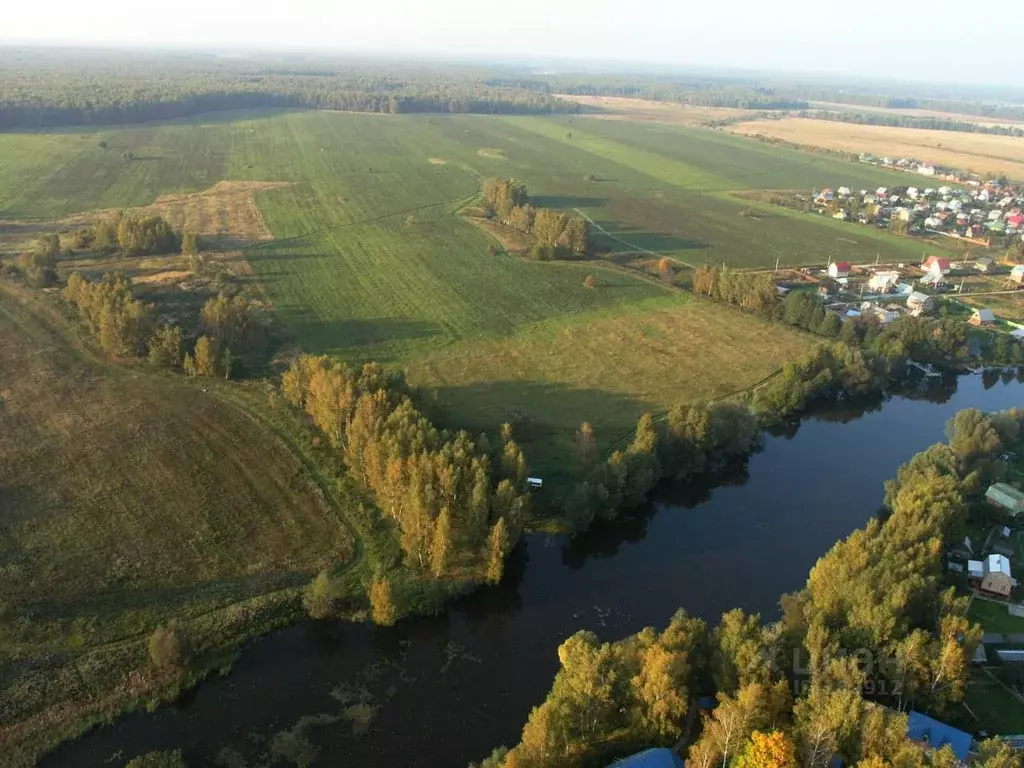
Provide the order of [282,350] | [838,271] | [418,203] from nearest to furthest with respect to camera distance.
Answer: [282,350]
[838,271]
[418,203]

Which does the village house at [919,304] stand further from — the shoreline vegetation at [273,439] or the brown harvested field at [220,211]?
the brown harvested field at [220,211]

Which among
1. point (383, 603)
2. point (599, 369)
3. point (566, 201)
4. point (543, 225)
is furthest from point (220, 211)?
point (383, 603)

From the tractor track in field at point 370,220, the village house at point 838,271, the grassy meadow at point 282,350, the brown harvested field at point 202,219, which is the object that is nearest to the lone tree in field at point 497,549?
the grassy meadow at point 282,350

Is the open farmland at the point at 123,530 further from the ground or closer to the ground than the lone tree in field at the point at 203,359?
closer to the ground

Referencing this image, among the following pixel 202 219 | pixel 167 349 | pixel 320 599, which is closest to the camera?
pixel 320 599

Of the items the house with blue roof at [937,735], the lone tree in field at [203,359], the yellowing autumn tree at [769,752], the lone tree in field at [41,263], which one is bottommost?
the house with blue roof at [937,735]

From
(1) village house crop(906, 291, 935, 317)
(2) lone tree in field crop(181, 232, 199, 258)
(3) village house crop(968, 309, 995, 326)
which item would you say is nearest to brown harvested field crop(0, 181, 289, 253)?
(2) lone tree in field crop(181, 232, 199, 258)

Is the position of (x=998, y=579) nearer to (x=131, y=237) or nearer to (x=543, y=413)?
(x=543, y=413)

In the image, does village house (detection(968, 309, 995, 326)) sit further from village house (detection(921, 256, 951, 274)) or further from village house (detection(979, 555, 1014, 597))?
village house (detection(979, 555, 1014, 597))
